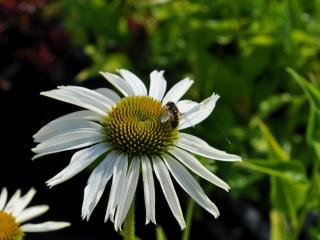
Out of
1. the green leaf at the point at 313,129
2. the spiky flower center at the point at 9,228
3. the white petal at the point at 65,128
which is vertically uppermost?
the white petal at the point at 65,128

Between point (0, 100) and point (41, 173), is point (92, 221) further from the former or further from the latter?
point (0, 100)

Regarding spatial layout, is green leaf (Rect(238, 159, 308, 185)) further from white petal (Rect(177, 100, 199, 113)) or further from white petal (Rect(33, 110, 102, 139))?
white petal (Rect(33, 110, 102, 139))

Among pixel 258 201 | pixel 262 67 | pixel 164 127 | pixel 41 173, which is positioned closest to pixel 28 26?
pixel 41 173

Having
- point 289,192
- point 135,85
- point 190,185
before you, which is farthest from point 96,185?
point 289,192

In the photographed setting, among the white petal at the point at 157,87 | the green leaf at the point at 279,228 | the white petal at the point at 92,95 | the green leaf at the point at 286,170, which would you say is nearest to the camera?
the white petal at the point at 92,95

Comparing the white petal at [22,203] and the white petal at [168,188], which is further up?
the white petal at [22,203]

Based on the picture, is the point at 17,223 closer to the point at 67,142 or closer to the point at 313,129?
the point at 67,142

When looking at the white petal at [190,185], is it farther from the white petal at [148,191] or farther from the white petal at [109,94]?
the white petal at [109,94]

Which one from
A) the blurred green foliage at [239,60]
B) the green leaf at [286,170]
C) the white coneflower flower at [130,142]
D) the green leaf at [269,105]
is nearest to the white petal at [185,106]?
the white coneflower flower at [130,142]

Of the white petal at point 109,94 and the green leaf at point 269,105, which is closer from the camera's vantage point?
the white petal at point 109,94

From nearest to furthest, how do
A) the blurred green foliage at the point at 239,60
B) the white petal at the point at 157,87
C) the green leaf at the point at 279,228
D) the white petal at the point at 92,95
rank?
the white petal at the point at 92,95 < the white petal at the point at 157,87 < the green leaf at the point at 279,228 < the blurred green foliage at the point at 239,60
